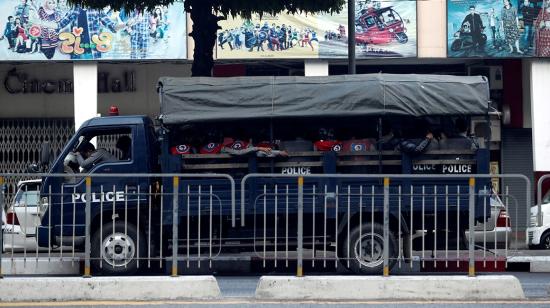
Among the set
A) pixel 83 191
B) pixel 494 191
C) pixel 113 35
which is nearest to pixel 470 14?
pixel 113 35

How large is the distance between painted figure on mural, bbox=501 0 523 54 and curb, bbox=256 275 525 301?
1477 centimetres

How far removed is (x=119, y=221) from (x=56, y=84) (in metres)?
14.3

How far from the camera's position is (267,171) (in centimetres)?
1628

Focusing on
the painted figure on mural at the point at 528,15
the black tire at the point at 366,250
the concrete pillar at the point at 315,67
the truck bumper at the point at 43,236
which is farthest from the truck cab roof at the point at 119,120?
the painted figure on mural at the point at 528,15

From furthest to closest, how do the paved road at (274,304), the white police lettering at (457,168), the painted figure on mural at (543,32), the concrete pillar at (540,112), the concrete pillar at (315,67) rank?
the concrete pillar at (540,112)
the concrete pillar at (315,67)
the painted figure on mural at (543,32)
the white police lettering at (457,168)
the paved road at (274,304)

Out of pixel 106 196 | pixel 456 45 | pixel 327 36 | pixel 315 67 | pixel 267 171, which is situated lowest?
pixel 106 196

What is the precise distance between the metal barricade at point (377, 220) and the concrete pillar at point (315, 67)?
35.6ft

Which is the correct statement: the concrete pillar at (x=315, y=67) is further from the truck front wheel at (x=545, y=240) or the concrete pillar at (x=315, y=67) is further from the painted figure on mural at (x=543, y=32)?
the truck front wheel at (x=545, y=240)

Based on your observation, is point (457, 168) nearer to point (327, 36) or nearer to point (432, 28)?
point (327, 36)

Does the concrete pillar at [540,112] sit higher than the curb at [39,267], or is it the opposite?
the concrete pillar at [540,112]

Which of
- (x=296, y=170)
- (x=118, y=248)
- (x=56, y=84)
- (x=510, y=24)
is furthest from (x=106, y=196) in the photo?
(x=56, y=84)

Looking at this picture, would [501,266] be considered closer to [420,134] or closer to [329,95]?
[420,134]

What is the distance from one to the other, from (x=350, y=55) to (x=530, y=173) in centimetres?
1007

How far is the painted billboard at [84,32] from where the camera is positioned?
25.5m
